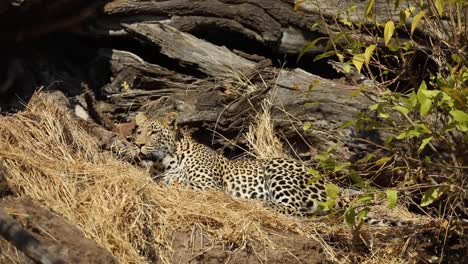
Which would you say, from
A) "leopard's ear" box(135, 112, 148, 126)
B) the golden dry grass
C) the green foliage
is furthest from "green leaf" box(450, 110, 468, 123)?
"leopard's ear" box(135, 112, 148, 126)

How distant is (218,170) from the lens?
11.5 meters

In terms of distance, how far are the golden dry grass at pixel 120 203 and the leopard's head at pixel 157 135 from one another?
98cm

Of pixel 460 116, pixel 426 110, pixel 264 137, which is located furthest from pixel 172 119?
pixel 460 116

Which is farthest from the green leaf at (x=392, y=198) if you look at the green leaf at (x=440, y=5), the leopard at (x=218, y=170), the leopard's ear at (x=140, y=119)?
the leopard's ear at (x=140, y=119)

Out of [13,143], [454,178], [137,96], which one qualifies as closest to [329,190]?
[454,178]

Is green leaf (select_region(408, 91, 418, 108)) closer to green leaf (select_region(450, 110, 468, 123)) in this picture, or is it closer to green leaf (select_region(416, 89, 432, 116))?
green leaf (select_region(416, 89, 432, 116))

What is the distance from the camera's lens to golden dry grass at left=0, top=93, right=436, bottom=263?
8.75m

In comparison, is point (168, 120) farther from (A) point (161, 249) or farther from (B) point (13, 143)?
(A) point (161, 249)

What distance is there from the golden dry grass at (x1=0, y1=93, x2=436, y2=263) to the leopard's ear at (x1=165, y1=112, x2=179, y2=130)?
1237 millimetres

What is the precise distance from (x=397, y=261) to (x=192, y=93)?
343 centimetres

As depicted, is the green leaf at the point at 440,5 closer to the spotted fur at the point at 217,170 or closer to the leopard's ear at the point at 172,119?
the spotted fur at the point at 217,170

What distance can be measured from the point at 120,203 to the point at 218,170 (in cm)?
271

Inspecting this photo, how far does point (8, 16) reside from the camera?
35.3 feet

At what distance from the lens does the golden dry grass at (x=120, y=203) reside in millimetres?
8750
